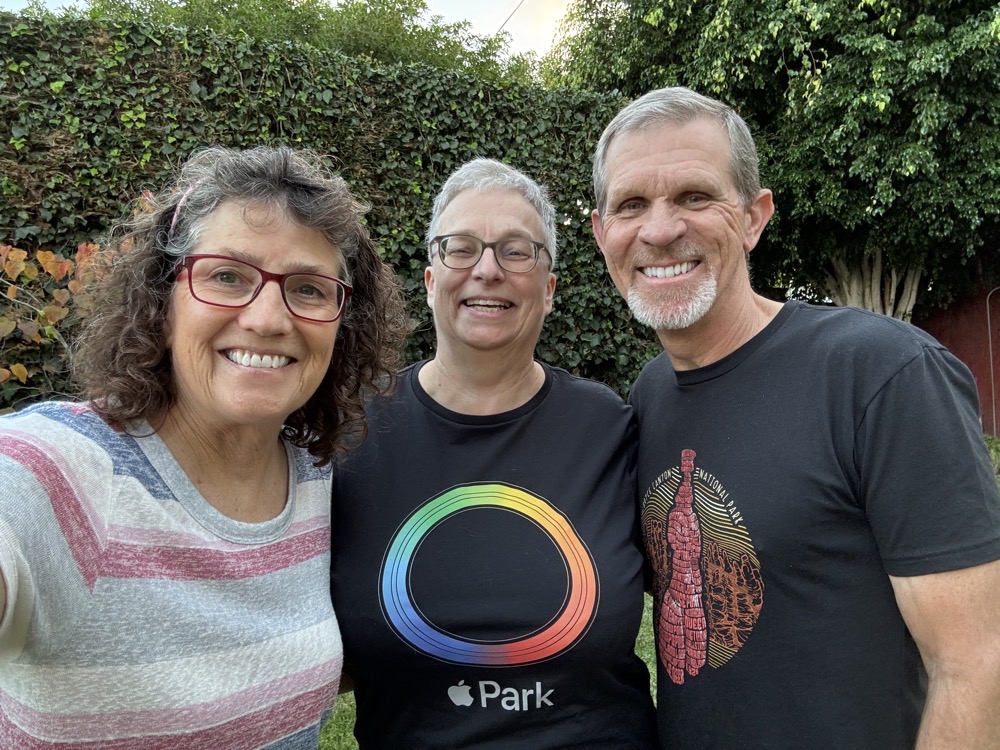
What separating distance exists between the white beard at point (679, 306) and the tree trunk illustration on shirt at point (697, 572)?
350 mm

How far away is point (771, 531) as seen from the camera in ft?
4.90

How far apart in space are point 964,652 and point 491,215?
5.47ft

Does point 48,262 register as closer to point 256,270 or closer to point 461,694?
point 256,270

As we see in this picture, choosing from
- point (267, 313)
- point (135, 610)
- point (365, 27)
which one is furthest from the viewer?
point (365, 27)

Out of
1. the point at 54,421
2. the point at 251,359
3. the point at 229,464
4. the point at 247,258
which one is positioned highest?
the point at 247,258

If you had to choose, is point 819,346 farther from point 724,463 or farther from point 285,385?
point 285,385

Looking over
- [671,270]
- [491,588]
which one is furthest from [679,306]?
[491,588]

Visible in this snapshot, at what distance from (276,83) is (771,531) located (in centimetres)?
499

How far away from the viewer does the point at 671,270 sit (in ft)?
6.05

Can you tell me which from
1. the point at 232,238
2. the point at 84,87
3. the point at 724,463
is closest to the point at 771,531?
the point at 724,463

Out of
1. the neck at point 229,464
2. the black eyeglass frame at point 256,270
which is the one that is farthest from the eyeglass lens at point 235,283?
the neck at point 229,464

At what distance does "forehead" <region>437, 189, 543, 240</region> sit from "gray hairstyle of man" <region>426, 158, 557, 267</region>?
2cm

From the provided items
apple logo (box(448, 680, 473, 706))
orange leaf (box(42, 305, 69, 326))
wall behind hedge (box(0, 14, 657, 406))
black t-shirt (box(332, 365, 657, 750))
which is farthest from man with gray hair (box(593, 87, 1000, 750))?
orange leaf (box(42, 305, 69, 326))

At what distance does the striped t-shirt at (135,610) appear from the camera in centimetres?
112
